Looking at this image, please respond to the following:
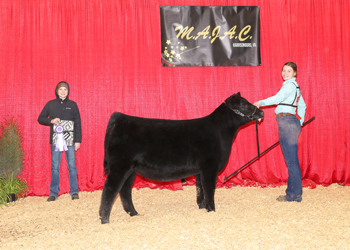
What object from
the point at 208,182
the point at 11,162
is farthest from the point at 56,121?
the point at 208,182

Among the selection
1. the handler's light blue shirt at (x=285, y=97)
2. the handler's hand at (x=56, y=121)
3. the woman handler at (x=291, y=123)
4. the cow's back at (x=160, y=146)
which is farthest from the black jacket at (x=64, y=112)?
the woman handler at (x=291, y=123)

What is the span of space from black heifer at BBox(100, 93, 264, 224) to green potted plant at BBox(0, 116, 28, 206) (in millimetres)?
1942

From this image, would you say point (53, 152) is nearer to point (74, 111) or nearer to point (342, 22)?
point (74, 111)

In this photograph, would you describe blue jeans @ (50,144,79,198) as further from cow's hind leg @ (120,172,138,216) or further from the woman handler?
the woman handler

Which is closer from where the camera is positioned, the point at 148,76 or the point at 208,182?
the point at 208,182

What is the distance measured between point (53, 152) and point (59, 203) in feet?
2.38

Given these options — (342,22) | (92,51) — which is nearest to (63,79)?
(92,51)

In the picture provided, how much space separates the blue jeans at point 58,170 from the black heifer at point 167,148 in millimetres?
1384

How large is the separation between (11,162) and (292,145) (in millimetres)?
3825

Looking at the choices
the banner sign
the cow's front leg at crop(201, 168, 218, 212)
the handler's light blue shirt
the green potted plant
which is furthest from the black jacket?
the handler's light blue shirt

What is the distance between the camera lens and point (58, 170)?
4.30 metres

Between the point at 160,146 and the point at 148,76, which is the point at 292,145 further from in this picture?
the point at 148,76

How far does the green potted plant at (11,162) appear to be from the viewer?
13.7 feet

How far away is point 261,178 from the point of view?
483cm
